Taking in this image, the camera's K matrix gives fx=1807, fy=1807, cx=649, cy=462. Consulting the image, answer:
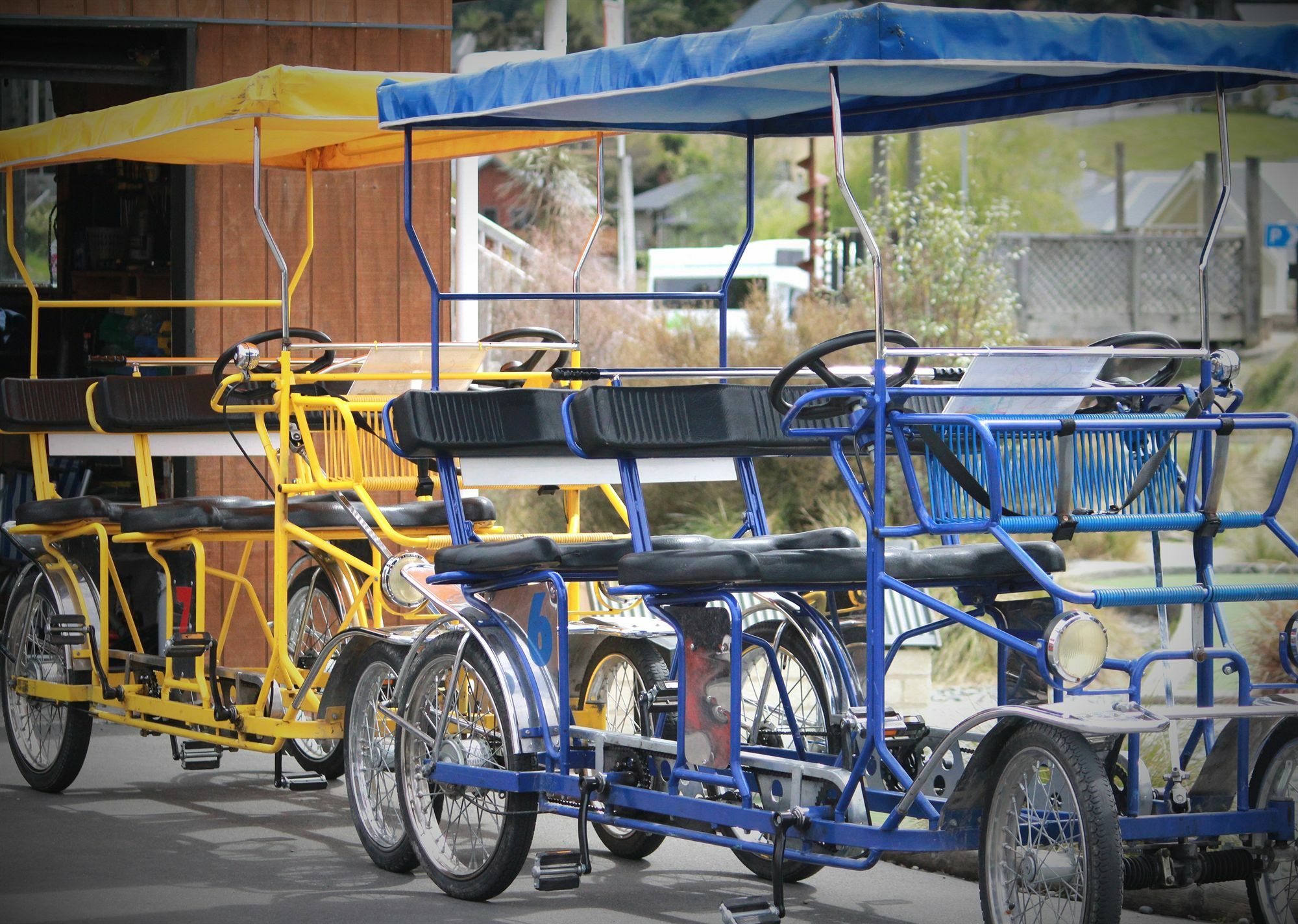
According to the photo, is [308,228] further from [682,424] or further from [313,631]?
[682,424]

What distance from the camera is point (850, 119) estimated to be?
22.3 ft

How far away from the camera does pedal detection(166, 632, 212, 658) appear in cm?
721

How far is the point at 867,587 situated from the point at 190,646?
11.2 feet

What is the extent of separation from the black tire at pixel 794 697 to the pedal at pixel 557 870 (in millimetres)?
685

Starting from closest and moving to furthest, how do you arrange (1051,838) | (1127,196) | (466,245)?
(1051,838)
(466,245)
(1127,196)

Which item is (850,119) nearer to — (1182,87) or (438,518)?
(1182,87)

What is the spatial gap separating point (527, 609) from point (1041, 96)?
2.47 meters

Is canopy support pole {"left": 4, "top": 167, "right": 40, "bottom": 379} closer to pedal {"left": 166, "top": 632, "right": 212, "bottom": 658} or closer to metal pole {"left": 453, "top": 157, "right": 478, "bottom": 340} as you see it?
pedal {"left": 166, "top": 632, "right": 212, "bottom": 658}

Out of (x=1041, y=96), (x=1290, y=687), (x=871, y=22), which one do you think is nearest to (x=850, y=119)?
(x=1041, y=96)

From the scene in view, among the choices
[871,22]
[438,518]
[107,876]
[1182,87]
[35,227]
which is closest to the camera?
[871,22]

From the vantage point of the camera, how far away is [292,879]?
612 cm

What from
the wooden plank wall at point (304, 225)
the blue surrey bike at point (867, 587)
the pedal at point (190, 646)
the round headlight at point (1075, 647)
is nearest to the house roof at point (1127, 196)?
the wooden plank wall at point (304, 225)

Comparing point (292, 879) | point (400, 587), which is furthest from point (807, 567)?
point (292, 879)

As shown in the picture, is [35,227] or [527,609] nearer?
[527,609]
